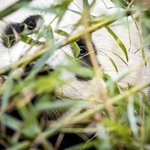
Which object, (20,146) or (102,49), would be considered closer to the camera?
(20,146)

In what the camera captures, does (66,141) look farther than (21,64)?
Yes

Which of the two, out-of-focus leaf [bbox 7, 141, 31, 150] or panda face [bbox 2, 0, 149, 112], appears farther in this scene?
panda face [bbox 2, 0, 149, 112]

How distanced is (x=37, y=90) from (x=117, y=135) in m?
0.17

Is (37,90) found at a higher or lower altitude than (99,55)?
higher

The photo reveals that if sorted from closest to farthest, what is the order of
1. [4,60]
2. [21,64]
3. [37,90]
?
[37,90]
[21,64]
[4,60]

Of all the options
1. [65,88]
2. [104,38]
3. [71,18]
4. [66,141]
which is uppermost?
[71,18]

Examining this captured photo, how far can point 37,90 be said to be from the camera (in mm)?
313

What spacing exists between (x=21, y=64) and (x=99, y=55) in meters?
0.53

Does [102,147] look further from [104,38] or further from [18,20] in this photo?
[18,20]

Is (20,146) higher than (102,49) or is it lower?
higher

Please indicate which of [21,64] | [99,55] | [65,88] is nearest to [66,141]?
[65,88]

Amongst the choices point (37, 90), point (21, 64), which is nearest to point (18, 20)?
point (21, 64)

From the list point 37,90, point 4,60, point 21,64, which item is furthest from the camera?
point 4,60

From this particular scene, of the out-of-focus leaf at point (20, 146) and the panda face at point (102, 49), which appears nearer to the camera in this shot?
the out-of-focus leaf at point (20, 146)
